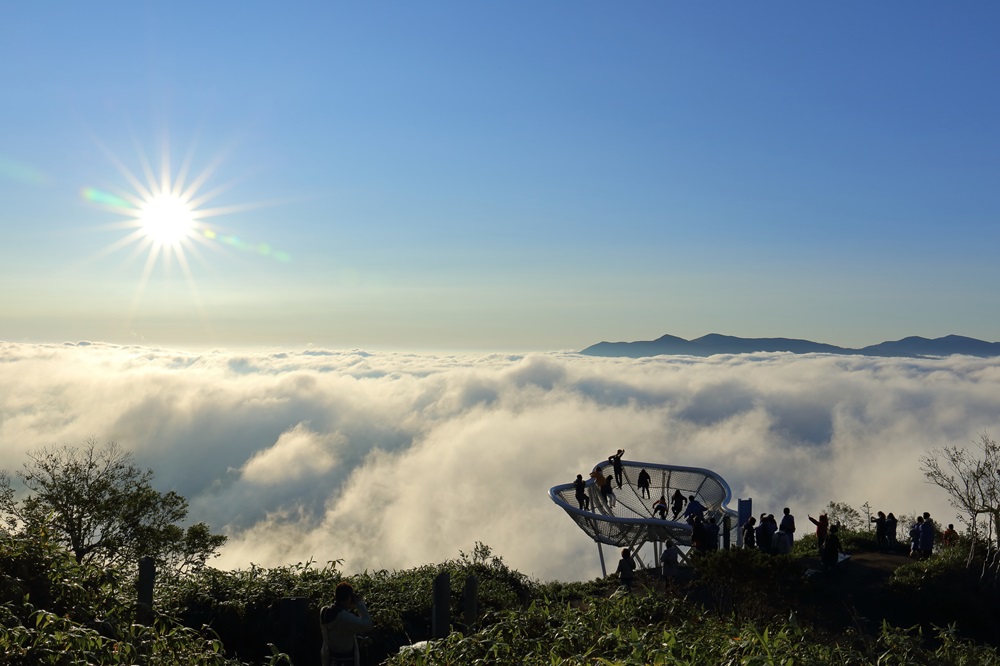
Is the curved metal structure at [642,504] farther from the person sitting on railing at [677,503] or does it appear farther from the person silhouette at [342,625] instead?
the person silhouette at [342,625]

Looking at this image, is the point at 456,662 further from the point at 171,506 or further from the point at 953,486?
the point at 171,506

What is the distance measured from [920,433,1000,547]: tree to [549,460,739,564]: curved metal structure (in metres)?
6.21

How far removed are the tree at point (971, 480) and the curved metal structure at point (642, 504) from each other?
6209mm

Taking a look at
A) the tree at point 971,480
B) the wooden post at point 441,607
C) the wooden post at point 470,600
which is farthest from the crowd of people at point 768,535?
the wooden post at point 441,607

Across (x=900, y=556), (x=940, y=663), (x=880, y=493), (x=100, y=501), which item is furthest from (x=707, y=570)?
(x=880, y=493)

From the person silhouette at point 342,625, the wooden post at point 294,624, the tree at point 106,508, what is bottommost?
the tree at point 106,508

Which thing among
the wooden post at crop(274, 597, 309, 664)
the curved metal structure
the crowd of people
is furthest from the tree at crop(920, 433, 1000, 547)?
the wooden post at crop(274, 597, 309, 664)

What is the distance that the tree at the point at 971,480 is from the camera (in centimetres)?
1958

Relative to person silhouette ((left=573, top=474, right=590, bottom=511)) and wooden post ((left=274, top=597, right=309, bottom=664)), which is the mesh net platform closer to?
person silhouette ((left=573, top=474, right=590, bottom=511))

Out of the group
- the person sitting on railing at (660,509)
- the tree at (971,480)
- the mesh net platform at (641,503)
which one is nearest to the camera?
the tree at (971,480)

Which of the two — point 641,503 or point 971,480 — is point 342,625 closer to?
point 971,480

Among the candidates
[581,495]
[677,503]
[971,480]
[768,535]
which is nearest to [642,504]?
[677,503]

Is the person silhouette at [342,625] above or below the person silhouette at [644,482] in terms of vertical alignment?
above

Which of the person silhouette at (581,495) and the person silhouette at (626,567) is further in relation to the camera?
the person silhouette at (581,495)
